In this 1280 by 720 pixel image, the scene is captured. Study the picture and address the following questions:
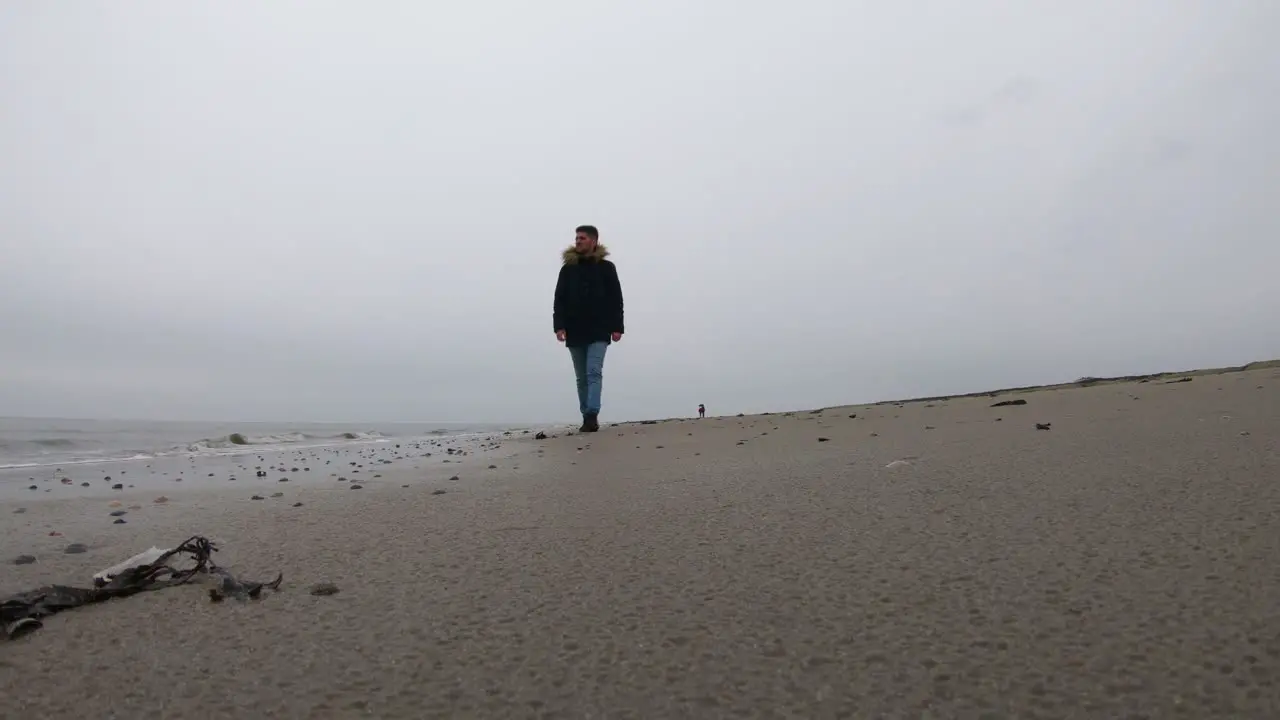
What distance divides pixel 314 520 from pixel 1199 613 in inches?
95.2

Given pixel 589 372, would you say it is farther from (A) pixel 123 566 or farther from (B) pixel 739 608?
(B) pixel 739 608

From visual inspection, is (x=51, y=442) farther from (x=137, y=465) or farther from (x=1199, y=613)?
(x=1199, y=613)

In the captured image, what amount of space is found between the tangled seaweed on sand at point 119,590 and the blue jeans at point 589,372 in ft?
21.2

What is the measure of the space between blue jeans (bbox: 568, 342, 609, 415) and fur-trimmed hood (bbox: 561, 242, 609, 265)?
107 centimetres

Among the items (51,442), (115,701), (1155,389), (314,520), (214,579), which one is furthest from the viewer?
(51,442)

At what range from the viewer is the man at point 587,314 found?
8250mm

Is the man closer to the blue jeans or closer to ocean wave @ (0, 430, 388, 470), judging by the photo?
the blue jeans

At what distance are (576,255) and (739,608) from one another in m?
7.60

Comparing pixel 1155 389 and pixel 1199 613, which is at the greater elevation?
pixel 1155 389

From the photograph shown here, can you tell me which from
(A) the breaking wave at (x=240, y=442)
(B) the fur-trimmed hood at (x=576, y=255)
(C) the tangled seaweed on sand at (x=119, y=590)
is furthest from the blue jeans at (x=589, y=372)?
(C) the tangled seaweed on sand at (x=119, y=590)

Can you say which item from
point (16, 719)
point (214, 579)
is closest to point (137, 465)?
point (214, 579)

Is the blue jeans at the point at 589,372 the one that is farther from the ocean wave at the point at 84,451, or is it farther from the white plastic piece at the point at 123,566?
the white plastic piece at the point at 123,566

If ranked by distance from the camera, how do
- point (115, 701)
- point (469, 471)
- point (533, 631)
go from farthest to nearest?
point (469, 471) < point (533, 631) < point (115, 701)

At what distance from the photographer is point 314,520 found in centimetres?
244
